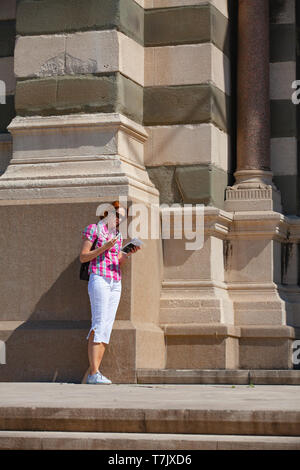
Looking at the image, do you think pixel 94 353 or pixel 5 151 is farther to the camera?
pixel 5 151

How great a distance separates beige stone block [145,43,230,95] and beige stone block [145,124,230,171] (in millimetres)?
607

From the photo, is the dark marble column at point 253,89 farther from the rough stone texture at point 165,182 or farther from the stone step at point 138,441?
the stone step at point 138,441

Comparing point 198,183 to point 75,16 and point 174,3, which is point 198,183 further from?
point 75,16

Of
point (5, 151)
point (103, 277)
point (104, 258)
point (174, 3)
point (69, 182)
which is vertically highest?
point (174, 3)

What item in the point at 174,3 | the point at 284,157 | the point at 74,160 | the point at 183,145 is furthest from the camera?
the point at 284,157

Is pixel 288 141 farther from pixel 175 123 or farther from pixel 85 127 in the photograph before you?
pixel 85 127

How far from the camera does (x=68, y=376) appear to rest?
41.7 ft

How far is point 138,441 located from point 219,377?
525 cm

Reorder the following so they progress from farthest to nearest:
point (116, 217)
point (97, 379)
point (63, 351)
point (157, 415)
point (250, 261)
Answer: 1. point (250, 261)
2. point (63, 351)
3. point (116, 217)
4. point (97, 379)
5. point (157, 415)

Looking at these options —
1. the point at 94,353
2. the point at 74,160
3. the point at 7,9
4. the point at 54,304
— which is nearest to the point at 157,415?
the point at 94,353

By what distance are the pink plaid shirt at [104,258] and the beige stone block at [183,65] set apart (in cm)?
267

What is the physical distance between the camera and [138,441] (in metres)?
7.03
